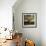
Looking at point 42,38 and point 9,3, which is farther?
point 42,38

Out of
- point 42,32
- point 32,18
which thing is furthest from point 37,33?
point 32,18

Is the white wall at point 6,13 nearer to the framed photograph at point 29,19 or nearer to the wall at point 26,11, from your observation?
the wall at point 26,11

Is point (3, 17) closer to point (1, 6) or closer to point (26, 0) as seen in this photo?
point (1, 6)

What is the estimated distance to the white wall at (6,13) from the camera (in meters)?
4.64

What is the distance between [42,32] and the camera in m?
5.99

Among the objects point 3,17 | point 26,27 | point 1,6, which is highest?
point 1,6

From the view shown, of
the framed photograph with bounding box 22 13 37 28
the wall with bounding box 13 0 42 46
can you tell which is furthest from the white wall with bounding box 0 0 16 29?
the framed photograph with bounding box 22 13 37 28

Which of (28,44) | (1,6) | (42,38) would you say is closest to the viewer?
(28,44)

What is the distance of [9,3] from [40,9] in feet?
6.76

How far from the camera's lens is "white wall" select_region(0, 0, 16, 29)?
464 cm

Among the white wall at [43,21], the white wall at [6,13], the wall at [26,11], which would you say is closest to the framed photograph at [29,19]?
the wall at [26,11]

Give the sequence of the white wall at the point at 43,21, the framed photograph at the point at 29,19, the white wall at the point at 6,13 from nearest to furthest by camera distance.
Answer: the white wall at the point at 6,13 → the white wall at the point at 43,21 → the framed photograph at the point at 29,19

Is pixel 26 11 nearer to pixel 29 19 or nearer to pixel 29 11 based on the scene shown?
pixel 29 11

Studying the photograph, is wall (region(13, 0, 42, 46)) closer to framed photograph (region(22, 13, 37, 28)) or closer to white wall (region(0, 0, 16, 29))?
framed photograph (region(22, 13, 37, 28))
